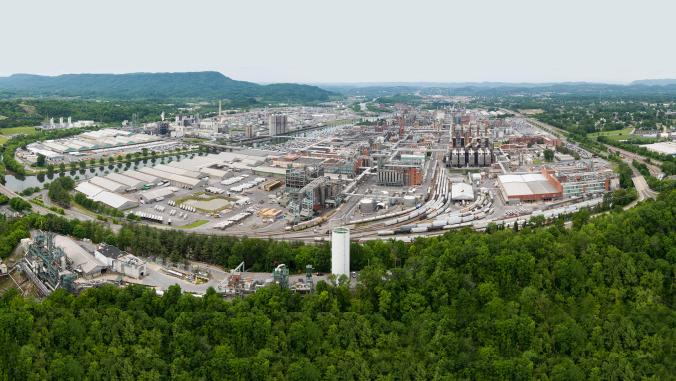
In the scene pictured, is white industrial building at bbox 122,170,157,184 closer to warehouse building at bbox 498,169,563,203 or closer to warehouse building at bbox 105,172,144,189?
warehouse building at bbox 105,172,144,189

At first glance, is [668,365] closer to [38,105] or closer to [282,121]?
[282,121]

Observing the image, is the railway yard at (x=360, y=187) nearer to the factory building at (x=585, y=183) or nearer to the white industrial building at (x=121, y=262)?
the factory building at (x=585, y=183)

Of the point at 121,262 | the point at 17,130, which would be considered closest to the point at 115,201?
the point at 121,262

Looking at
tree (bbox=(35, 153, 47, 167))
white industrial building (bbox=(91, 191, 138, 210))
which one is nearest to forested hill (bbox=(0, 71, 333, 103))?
tree (bbox=(35, 153, 47, 167))

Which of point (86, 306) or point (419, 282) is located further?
point (419, 282)

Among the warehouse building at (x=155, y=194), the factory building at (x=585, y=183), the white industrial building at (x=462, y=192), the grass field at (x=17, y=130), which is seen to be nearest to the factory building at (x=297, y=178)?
the warehouse building at (x=155, y=194)

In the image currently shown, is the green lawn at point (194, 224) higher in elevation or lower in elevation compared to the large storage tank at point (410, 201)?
lower

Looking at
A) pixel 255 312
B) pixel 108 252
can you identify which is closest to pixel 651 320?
pixel 255 312
